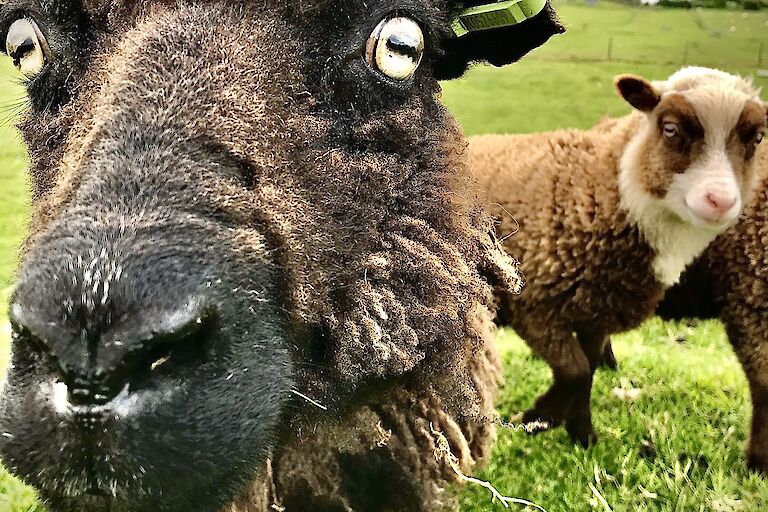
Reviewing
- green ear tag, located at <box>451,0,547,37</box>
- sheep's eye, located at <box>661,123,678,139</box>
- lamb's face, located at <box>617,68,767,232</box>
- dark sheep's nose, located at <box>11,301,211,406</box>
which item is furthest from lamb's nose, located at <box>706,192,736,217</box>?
dark sheep's nose, located at <box>11,301,211,406</box>

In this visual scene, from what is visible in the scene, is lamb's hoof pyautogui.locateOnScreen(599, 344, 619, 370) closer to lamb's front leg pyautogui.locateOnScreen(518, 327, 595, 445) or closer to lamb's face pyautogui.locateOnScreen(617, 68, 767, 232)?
lamb's front leg pyautogui.locateOnScreen(518, 327, 595, 445)

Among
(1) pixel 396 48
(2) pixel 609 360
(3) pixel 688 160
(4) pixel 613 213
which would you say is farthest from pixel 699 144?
(1) pixel 396 48

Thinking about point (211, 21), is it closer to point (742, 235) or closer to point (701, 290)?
point (742, 235)

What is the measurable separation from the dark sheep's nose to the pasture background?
0.68 m

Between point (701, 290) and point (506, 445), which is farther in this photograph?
point (701, 290)

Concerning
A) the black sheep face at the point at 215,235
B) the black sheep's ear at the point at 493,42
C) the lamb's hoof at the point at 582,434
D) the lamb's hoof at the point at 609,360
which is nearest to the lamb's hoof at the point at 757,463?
the lamb's hoof at the point at 582,434

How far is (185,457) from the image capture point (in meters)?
0.84

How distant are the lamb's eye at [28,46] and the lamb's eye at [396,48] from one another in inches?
22.3

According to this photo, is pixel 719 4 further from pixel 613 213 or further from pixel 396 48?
pixel 396 48

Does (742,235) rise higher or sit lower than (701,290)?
higher

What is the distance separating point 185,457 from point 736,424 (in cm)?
268

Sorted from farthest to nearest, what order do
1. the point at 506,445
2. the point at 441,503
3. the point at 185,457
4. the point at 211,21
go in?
the point at 506,445 → the point at 441,503 → the point at 211,21 → the point at 185,457

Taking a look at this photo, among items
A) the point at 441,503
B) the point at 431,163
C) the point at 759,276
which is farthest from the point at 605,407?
the point at 431,163

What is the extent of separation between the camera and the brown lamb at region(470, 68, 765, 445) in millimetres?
2553
